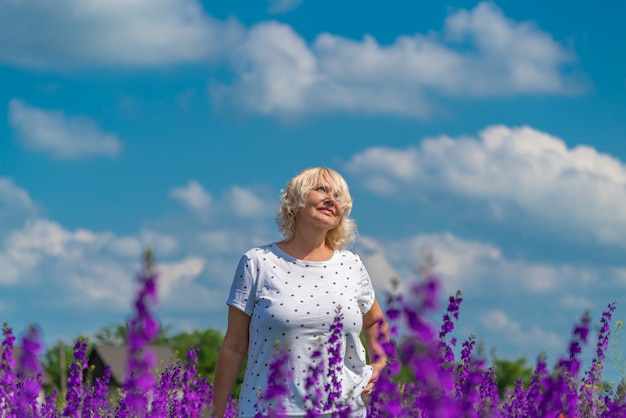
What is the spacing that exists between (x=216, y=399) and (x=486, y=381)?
5.46 ft

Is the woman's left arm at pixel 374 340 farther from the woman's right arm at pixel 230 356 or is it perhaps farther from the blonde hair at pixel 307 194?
the woman's right arm at pixel 230 356

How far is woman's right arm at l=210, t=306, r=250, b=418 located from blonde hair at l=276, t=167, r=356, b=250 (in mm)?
599

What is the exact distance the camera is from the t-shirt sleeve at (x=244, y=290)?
5.07 meters

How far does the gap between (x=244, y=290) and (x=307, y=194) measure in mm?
639

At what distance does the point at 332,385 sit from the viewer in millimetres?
4445

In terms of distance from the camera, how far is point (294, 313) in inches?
196

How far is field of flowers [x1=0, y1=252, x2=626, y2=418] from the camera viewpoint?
2850 millimetres

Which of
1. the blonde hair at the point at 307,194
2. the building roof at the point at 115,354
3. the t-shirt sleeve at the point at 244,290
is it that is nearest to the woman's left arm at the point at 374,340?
the blonde hair at the point at 307,194

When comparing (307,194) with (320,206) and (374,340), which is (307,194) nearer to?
(320,206)

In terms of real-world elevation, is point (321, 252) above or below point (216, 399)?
above

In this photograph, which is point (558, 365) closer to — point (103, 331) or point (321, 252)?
point (321, 252)

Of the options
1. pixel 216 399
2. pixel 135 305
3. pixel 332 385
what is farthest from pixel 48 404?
pixel 135 305

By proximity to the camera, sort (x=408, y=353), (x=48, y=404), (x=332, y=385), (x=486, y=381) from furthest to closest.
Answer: (x=48, y=404), (x=486, y=381), (x=332, y=385), (x=408, y=353)

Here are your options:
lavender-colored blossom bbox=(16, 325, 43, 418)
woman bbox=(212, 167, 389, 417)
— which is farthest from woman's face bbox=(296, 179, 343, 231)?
lavender-colored blossom bbox=(16, 325, 43, 418)
